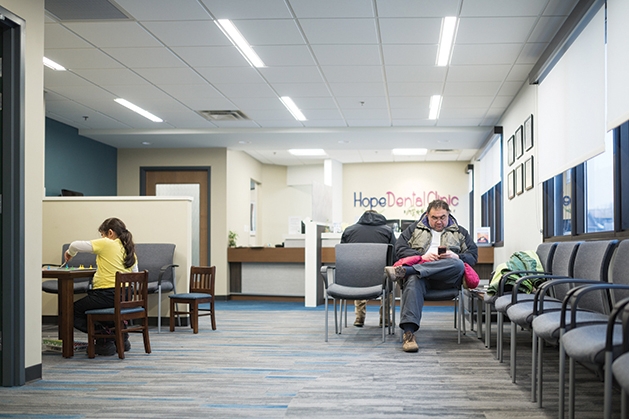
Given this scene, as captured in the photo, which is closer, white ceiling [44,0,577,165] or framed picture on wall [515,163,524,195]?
white ceiling [44,0,577,165]

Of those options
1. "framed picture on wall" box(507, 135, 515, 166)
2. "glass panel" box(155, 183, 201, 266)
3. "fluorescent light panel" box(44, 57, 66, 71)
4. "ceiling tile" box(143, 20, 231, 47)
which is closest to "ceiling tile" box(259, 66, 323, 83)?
"ceiling tile" box(143, 20, 231, 47)

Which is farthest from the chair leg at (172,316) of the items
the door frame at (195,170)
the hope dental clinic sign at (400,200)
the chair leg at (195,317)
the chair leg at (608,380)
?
the hope dental clinic sign at (400,200)

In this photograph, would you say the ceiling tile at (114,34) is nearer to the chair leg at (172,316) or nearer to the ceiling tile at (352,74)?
the ceiling tile at (352,74)

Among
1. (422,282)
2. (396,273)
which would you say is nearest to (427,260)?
(422,282)

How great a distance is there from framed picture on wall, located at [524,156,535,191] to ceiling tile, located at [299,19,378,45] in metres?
2.38

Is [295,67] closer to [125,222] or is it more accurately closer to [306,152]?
[125,222]

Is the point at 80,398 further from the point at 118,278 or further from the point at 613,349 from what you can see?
the point at 613,349

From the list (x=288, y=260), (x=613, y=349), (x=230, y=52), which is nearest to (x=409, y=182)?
(x=288, y=260)

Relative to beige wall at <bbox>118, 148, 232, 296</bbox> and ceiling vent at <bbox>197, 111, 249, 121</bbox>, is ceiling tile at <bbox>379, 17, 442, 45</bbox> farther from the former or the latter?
beige wall at <bbox>118, 148, 232, 296</bbox>

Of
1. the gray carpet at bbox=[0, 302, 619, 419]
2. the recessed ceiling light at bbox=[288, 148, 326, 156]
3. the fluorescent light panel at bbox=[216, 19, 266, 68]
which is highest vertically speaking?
the fluorescent light panel at bbox=[216, 19, 266, 68]

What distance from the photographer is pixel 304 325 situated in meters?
7.48

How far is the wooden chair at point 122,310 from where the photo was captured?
5.22 meters

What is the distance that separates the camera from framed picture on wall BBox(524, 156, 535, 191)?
7.20m

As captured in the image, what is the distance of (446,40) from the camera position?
6055 mm
